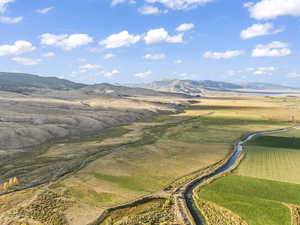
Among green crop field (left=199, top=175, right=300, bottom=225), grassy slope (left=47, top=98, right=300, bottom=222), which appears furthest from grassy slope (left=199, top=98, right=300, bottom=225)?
grassy slope (left=47, top=98, right=300, bottom=222)

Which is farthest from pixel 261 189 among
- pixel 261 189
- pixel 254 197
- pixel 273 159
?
pixel 273 159

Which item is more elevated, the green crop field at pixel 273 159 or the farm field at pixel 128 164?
the green crop field at pixel 273 159

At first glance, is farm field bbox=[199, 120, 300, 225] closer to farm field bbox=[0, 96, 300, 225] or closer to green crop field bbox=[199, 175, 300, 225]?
green crop field bbox=[199, 175, 300, 225]

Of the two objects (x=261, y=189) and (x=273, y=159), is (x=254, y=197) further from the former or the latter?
(x=273, y=159)

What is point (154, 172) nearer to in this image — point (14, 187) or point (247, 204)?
point (247, 204)

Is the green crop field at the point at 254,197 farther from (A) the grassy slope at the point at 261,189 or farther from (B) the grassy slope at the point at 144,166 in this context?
(B) the grassy slope at the point at 144,166

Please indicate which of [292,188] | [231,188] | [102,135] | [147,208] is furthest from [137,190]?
[102,135]

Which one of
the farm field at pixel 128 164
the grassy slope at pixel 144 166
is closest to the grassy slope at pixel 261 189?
the farm field at pixel 128 164

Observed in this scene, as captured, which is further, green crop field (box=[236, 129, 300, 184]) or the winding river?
green crop field (box=[236, 129, 300, 184])
